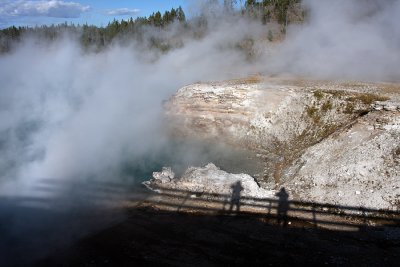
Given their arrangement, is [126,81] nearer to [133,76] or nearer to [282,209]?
[133,76]

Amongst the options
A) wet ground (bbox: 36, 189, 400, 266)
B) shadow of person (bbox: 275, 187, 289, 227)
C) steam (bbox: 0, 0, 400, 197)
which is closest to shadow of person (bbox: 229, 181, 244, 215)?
wet ground (bbox: 36, 189, 400, 266)

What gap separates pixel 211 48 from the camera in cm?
5103

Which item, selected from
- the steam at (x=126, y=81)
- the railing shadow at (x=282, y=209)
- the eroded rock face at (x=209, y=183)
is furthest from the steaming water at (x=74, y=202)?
the railing shadow at (x=282, y=209)

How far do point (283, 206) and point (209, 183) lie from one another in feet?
12.2

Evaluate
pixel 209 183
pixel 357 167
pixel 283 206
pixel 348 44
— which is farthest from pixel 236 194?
pixel 348 44

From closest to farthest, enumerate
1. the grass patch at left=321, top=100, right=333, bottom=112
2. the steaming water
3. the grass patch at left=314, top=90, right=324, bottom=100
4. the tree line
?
the steaming water, the grass patch at left=321, top=100, right=333, bottom=112, the grass patch at left=314, top=90, right=324, bottom=100, the tree line

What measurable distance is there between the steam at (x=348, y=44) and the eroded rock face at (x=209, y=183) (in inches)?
520

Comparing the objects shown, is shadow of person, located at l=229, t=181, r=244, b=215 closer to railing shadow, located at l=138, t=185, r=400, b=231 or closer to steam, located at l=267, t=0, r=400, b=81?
railing shadow, located at l=138, t=185, r=400, b=231

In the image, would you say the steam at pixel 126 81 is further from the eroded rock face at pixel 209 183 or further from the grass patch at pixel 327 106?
the grass patch at pixel 327 106

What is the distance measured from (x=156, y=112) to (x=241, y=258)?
58.0ft

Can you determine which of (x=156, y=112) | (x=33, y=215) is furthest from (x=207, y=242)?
(x=156, y=112)

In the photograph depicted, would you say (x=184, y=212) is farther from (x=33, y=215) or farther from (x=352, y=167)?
(x=352, y=167)

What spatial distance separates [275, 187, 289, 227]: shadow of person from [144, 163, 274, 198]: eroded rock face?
44 centimetres

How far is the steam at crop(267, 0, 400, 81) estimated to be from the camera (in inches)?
1161
